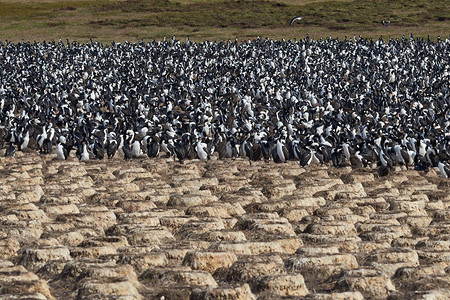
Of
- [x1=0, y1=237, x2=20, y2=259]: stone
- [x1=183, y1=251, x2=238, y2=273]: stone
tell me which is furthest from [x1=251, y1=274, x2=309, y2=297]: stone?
[x1=0, y1=237, x2=20, y2=259]: stone

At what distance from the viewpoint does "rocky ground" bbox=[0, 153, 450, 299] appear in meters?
13.7

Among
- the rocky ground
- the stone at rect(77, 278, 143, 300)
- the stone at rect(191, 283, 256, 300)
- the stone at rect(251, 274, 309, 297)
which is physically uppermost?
the stone at rect(77, 278, 143, 300)

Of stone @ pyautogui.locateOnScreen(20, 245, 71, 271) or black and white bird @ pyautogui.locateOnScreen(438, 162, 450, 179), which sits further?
black and white bird @ pyautogui.locateOnScreen(438, 162, 450, 179)

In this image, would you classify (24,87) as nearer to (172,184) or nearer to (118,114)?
(118,114)

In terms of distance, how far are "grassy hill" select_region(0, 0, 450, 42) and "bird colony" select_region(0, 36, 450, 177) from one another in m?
11.1

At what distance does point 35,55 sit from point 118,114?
95.4 ft

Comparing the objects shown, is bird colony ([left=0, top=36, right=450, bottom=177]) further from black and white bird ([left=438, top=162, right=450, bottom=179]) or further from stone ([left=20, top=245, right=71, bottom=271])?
stone ([left=20, top=245, right=71, bottom=271])

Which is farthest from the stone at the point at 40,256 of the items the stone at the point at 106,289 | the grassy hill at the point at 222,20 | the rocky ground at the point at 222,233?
the grassy hill at the point at 222,20

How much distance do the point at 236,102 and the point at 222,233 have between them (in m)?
31.8

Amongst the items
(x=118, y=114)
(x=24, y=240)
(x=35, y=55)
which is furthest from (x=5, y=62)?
(x=24, y=240)

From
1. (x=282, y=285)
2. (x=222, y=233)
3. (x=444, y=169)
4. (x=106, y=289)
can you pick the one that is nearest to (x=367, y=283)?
(x=282, y=285)

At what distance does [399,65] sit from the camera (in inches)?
2495

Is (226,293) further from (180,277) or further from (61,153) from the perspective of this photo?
(61,153)

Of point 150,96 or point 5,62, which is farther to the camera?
point 5,62
